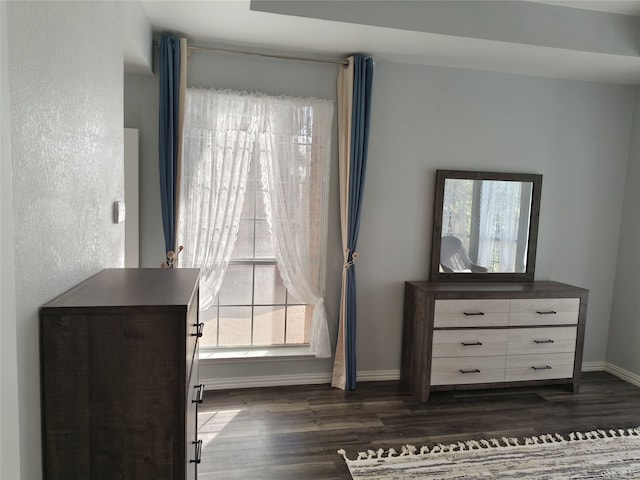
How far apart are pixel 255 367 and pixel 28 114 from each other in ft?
8.56

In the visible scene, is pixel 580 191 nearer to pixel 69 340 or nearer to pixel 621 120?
pixel 621 120

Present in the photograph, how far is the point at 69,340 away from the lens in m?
1.12

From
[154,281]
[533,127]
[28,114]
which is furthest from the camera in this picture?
[533,127]

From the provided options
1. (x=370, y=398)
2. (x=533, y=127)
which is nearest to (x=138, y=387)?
(x=370, y=398)

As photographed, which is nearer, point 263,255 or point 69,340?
point 69,340

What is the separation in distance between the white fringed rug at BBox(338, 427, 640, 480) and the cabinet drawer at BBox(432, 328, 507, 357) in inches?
25.9

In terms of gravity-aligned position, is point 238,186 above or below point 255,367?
above

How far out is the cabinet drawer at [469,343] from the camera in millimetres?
3115

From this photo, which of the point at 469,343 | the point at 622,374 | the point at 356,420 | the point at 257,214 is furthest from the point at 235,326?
the point at 622,374

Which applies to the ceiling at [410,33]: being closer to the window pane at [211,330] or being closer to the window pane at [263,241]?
the window pane at [263,241]

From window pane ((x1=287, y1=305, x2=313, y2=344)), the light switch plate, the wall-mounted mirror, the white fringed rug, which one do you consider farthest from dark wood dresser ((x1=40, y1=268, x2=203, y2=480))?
the wall-mounted mirror

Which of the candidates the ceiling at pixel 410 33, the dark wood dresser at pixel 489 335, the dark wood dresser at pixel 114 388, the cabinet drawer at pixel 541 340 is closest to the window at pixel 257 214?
the ceiling at pixel 410 33

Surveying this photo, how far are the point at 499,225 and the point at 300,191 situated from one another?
173 cm

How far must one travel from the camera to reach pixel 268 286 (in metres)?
3.31
